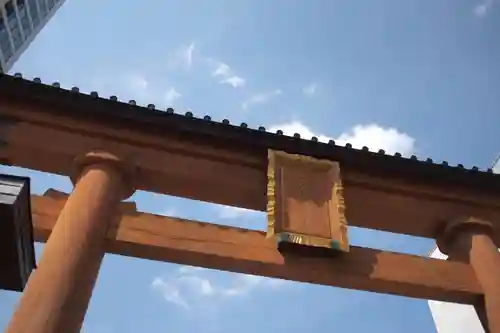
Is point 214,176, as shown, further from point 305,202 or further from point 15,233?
point 15,233

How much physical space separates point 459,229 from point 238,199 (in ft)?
9.86

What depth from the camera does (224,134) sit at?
710cm

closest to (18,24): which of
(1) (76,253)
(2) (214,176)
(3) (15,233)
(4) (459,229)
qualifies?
(2) (214,176)

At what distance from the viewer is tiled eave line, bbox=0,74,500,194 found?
22.7 feet

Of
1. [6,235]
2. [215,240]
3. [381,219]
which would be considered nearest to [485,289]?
[381,219]

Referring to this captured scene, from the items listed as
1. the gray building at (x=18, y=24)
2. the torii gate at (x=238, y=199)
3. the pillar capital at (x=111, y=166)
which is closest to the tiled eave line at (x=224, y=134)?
the torii gate at (x=238, y=199)

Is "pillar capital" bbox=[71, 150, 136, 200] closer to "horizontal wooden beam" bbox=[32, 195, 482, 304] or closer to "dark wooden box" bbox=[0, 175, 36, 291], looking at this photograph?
"horizontal wooden beam" bbox=[32, 195, 482, 304]

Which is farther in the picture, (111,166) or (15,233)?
(111,166)

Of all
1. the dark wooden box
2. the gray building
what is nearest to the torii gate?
the dark wooden box

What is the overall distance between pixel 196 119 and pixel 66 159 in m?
1.78

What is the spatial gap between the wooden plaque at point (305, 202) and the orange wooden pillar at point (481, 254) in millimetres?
1673

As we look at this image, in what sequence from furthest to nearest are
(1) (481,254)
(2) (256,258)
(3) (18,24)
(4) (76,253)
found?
(3) (18,24)
(1) (481,254)
(2) (256,258)
(4) (76,253)

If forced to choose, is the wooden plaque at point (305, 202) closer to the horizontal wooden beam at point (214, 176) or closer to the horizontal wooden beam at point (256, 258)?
the horizontal wooden beam at point (256, 258)

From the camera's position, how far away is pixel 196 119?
7.10m
